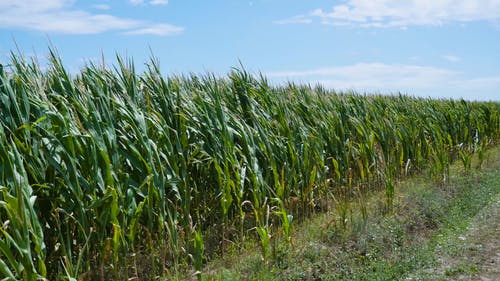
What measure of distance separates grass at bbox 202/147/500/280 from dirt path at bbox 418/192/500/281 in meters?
0.01

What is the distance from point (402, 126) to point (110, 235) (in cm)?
708

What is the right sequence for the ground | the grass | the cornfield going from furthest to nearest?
the ground, the grass, the cornfield

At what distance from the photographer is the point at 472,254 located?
5828mm

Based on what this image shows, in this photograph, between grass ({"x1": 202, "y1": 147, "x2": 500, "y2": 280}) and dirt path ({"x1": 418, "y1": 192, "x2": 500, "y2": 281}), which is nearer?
grass ({"x1": 202, "y1": 147, "x2": 500, "y2": 280})

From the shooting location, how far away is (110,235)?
4.31 m

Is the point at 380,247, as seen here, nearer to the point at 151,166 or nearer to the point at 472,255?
the point at 472,255

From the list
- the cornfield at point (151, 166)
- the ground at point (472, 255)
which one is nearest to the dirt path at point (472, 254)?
the ground at point (472, 255)

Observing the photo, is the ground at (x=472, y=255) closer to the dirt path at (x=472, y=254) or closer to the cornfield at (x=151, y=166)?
the dirt path at (x=472, y=254)

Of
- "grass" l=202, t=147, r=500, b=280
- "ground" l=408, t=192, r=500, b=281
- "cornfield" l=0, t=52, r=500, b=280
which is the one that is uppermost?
"cornfield" l=0, t=52, r=500, b=280

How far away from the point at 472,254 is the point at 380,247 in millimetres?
1033

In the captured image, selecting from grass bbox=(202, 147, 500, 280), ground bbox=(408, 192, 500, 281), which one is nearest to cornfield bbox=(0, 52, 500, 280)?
grass bbox=(202, 147, 500, 280)

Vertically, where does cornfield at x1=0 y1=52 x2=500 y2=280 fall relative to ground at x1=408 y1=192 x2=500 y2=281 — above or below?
above

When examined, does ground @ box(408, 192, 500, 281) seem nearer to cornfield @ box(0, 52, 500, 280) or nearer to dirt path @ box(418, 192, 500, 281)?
dirt path @ box(418, 192, 500, 281)

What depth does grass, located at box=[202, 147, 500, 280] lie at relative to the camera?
4.92 metres
